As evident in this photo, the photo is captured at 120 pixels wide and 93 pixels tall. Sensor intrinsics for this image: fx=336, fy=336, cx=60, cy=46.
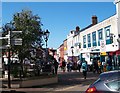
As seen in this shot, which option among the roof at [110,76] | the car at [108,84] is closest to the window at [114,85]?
the car at [108,84]

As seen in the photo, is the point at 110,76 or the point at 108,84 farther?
the point at 110,76

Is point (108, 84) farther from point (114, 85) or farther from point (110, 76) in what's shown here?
point (110, 76)

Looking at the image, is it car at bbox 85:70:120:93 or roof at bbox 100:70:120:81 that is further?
roof at bbox 100:70:120:81

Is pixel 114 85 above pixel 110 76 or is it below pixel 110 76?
below

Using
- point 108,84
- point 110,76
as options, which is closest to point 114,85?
point 108,84

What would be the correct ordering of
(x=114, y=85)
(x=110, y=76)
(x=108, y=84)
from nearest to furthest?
1. (x=114, y=85)
2. (x=108, y=84)
3. (x=110, y=76)

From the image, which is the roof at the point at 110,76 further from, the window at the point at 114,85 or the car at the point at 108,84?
the window at the point at 114,85

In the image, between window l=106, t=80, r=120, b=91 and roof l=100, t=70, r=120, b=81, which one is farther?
roof l=100, t=70, r=120, b=81

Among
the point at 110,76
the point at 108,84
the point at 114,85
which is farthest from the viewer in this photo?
the point at 110,76

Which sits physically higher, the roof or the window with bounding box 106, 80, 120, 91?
the roof

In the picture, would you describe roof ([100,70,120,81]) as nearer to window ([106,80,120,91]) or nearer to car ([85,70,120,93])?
→ car ([85,70,120,93])

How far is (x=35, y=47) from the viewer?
25.8m

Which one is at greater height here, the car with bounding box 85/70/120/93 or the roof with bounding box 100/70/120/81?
the roof with bounding box 100/70/120/81

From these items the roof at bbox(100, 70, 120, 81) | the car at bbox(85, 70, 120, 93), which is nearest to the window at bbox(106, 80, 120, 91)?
the car at bbox(85, 70, 120, 93)
